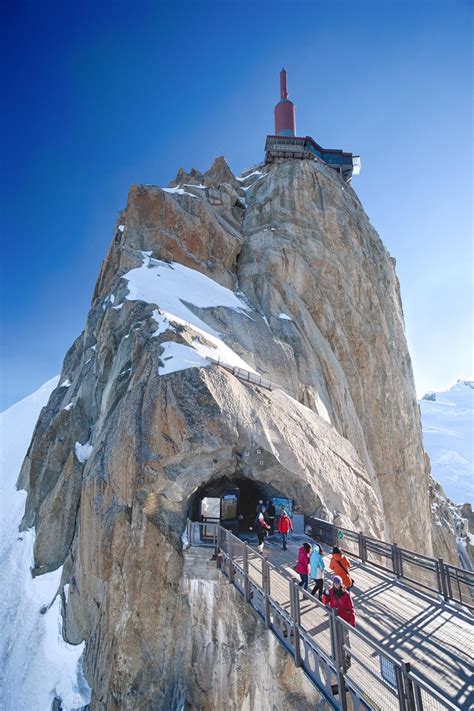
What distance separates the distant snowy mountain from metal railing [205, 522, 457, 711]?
467ft

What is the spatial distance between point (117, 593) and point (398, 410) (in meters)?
31.5

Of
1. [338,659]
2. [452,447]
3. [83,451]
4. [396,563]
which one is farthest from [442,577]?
[452,447]

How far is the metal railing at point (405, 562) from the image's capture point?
9.76 m

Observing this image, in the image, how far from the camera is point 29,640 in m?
20.3

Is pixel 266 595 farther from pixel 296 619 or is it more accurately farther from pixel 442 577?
pixel 442 577

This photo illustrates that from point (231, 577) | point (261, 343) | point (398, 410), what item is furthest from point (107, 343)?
point (398, 410)

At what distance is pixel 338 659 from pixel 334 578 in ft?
4.23

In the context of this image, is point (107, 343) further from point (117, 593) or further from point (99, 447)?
point (117, 593)

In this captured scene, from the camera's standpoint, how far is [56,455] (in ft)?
85.4

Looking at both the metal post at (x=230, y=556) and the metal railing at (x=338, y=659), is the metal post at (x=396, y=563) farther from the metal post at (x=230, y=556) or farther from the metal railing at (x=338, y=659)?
the metal post at (x=230, y=556)

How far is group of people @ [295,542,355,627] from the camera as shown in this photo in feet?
23.4

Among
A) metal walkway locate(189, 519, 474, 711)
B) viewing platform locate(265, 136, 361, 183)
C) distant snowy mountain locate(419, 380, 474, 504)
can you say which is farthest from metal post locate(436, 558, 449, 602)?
distant snowy mountain locate(419, 380, 474, 504)

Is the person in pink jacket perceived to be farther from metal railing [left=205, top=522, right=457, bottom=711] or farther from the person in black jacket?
the person in black jacket

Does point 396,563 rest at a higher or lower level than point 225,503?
lower
